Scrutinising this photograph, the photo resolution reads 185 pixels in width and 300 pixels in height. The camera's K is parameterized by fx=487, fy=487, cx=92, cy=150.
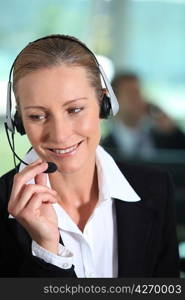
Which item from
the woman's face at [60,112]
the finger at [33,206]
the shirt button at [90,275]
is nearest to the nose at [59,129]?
the woman's face at [60,112]

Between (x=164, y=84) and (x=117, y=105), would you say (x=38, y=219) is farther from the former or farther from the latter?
(x=164, y=84)

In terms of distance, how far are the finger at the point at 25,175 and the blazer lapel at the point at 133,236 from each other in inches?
7.3

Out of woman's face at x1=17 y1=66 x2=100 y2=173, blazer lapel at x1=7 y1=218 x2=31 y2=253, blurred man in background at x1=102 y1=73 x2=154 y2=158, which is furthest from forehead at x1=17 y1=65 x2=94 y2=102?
blazer lapel at x1=7 y1=218 x2=31 y2=253

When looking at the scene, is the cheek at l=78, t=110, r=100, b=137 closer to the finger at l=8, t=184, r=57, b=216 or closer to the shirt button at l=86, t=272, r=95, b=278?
the finger at l=8, t=184, r=57, b=216

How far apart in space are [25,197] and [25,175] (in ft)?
0.12

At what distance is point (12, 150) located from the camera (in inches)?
35.6

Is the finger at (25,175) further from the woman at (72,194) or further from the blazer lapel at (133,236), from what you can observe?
the blazer lapel at (133,236)

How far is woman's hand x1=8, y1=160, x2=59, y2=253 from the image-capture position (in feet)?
2.70

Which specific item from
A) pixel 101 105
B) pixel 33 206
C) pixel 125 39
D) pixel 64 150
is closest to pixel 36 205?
pixel 33 206

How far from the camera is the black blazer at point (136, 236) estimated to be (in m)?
0.88

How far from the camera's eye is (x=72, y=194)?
3.11 feet

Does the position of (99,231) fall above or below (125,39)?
below

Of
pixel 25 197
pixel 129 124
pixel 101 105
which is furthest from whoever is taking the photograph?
pixel 129 124

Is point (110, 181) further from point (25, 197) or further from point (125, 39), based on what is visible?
point (125, 39)
